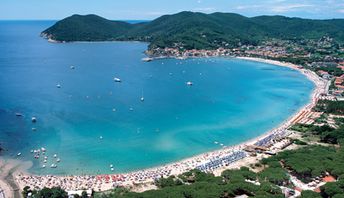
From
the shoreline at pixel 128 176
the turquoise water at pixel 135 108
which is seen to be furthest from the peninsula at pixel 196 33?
the shoreline at pixel 128 176

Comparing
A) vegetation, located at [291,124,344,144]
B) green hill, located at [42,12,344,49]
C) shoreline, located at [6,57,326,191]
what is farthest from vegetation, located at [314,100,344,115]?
green hill, located at [42,12,344,49]

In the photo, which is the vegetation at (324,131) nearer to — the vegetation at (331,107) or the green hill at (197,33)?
the vegetation at (331,107)

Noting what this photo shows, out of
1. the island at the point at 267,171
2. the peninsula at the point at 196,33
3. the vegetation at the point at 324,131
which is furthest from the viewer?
the peninsula at the point at 196,33

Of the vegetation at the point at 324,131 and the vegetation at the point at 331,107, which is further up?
the vegetation at the point at 331,107

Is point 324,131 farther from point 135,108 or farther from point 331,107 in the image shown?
point 135,108

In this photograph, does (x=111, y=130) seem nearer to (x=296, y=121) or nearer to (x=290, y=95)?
(x=296, y=121)

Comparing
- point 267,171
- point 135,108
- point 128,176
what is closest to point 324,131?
point 267,171

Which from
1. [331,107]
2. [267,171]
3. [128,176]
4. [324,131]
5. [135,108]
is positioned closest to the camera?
[267,171]

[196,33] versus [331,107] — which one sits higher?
[196,33]

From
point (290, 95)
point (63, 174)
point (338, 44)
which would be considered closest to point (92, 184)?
point (63, 174)
